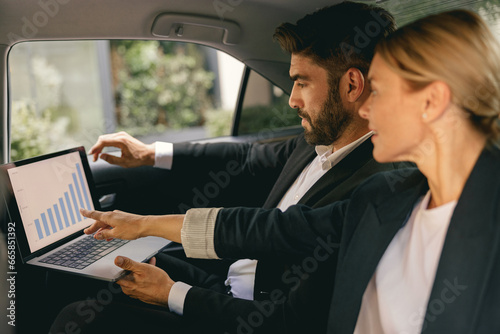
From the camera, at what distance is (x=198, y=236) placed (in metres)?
1.27

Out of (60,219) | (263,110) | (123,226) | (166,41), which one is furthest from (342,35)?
(263,110)

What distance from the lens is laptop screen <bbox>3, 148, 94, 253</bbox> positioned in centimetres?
142

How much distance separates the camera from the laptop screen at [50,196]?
142cm

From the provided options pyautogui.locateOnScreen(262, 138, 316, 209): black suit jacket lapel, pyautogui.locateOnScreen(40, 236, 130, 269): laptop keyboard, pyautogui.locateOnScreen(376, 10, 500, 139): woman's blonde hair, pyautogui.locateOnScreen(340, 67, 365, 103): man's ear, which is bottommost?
pyautogui.locateOnScreen(40, 236, 130, 269): laptop keyboard

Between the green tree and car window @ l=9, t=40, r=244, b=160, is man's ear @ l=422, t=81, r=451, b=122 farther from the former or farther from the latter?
the green tree

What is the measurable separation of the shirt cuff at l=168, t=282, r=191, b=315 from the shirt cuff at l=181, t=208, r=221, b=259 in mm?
197

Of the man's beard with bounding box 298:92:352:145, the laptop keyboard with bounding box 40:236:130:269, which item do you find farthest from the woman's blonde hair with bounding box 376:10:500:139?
the laptop keyboard with bounding box 40:236:130:269

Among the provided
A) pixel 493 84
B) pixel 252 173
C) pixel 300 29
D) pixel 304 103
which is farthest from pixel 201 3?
pixel 493 84

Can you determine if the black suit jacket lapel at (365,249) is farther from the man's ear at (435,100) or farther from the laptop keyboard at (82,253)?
the laptop keyboard at (82,253)

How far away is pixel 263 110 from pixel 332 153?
162cm

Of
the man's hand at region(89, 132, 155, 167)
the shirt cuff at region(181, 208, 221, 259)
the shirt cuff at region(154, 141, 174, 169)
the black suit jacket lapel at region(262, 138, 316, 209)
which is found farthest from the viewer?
the shirt cuff at region(154, 141, 174, 169)

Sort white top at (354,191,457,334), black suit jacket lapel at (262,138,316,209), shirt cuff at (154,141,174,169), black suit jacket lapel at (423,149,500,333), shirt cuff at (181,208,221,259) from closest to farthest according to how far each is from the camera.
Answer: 1. black suit jacket lapel at (423,149,500,333)
2. white top at (354,191,457,334)
3. shirt cuff at (181,208,221,259)
4. black suit jacket lapel at (262,138,316,209)
5. shirt cuff at (154,141,174,169)

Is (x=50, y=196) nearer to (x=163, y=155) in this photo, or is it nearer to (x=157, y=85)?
(x=163, y=155)

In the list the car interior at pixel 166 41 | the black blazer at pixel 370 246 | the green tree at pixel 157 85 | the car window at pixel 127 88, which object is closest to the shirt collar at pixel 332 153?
the black blazer at pixel 370 246
